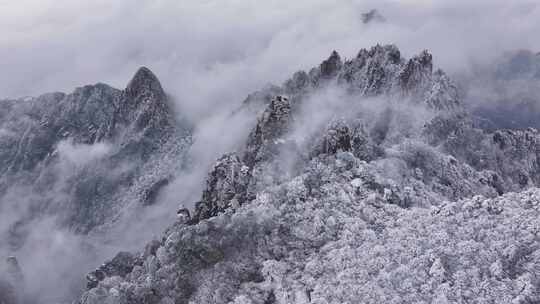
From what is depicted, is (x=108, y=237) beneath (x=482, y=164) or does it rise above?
above

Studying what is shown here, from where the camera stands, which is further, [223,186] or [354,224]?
[223,186]

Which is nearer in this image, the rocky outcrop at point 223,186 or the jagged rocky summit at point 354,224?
the jagged rocky summit at point 354,224

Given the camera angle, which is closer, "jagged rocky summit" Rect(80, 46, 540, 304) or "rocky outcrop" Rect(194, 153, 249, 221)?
"jagged rocky summit" Rect(80, 46, 540, 304)

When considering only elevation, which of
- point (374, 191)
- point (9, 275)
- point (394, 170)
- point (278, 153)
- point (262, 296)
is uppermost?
point (9, 275)

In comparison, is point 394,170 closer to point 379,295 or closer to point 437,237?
point 437,237

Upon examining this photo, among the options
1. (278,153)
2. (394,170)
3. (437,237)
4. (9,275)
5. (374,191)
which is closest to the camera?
(437,237)

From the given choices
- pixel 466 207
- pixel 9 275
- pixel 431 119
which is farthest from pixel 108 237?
pixel 466 207

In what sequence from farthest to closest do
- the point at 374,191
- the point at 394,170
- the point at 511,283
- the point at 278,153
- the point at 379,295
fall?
the point at 278,153 < the point at 394,170 < the point at 374,191 < the point at 379,295 < the point at 511,283

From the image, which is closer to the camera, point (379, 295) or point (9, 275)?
point (379, 295)
